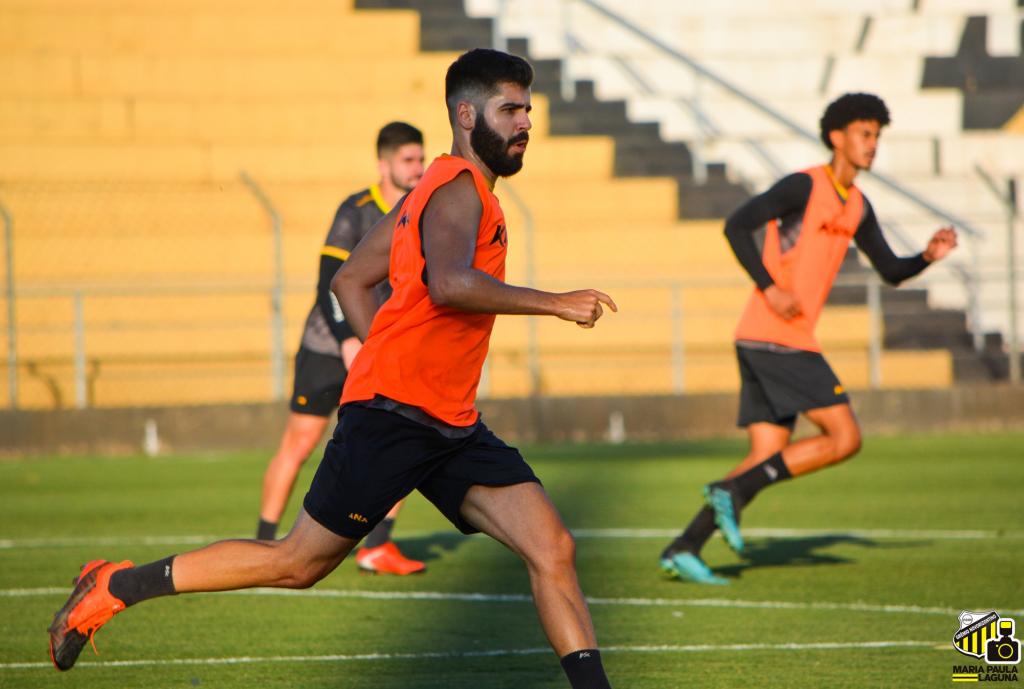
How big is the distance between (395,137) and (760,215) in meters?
1.95

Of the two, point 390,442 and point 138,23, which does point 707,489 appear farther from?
point 138,23

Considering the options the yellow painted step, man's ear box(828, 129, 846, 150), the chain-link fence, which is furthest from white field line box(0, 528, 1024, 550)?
the yellow painted step

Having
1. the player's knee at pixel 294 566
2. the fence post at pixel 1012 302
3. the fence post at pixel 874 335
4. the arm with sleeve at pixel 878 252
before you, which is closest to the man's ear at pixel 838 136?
the arm with sleeve at pixel 878 252

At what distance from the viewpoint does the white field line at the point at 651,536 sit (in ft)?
35.1

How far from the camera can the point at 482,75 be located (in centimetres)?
541

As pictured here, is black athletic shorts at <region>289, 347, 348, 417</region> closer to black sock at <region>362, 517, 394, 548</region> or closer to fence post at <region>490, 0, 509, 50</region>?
black sock at <region>362, 517, 394, 548</region>

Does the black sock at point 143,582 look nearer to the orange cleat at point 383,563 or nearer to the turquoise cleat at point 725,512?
the turquoise cleat at point 725,512

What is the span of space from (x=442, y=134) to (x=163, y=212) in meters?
4.00

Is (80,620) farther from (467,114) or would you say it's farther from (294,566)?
(467,114)

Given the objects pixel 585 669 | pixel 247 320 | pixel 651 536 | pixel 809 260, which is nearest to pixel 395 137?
pixel 809 260

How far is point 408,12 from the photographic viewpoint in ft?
82.1

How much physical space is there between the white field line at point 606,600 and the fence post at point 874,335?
12151 mm

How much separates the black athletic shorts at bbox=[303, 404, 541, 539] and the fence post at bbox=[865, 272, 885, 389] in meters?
15.1

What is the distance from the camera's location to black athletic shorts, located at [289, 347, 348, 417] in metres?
9.59
